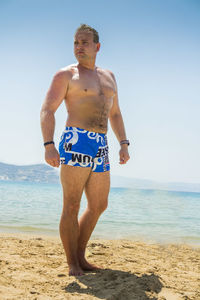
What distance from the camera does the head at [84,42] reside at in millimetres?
2834

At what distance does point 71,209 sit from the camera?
257cm

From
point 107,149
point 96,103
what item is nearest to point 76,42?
point 96,103

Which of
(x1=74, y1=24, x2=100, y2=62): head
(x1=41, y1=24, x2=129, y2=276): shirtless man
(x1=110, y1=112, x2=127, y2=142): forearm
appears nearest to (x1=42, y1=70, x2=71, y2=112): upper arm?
(x1=41, y1=24, x2=129, y2=276): shirtless man

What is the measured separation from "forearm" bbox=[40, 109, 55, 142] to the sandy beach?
119 centimetres

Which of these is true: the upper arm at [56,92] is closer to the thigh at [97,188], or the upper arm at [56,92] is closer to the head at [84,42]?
the head at [84,42]

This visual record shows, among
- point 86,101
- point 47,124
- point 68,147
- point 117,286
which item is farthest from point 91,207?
point 86,101

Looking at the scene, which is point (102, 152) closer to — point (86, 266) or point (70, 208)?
point (70, 208)

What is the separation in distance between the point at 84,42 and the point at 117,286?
88.4 inches

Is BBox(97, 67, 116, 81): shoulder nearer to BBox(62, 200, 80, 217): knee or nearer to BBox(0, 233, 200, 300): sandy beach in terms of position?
BBox(62, 200, 80, 217): knee

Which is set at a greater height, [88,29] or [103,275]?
[88,29]

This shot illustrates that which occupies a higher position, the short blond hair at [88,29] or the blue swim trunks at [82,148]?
the short blond hair at [88,29]

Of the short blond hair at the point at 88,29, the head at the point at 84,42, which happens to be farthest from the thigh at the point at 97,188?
the short blond hair at the point at 88,29

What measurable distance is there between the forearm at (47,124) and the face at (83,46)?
2.39 feet

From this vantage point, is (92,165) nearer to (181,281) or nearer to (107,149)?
(107,149)
